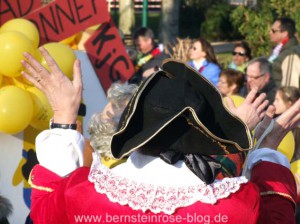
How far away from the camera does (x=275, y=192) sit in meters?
1.84

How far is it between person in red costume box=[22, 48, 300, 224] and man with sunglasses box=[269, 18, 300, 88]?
496cm

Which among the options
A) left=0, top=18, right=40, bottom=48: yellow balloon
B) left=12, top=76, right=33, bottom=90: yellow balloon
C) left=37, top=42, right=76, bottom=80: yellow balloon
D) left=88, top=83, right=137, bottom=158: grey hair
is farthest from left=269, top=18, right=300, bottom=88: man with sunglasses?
left=88, top=83, right=137, bottom=158: grey hair

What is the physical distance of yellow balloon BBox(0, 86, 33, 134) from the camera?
402 cm

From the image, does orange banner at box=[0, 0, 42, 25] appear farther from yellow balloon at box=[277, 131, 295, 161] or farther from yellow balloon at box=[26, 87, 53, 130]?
yellow balloon at box=[277, 131, 295, 161]

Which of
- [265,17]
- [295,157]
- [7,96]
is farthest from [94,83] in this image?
[265,17]

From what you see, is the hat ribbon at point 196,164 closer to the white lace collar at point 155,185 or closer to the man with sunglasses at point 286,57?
the white lace collar at point 155,185

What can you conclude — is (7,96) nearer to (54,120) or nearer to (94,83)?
(94,83)

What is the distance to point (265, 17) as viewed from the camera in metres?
14.4

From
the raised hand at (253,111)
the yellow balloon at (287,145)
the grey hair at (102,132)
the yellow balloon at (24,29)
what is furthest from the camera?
the yellow balloon at (24,29)

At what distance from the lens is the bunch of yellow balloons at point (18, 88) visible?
404cm

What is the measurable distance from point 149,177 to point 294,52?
5220 millimetres

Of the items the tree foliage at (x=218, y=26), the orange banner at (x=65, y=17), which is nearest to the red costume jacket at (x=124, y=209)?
the orange banner at (x=65, y=17)

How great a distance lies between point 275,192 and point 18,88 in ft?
8.64

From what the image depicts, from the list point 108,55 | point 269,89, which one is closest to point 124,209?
point 269,89
